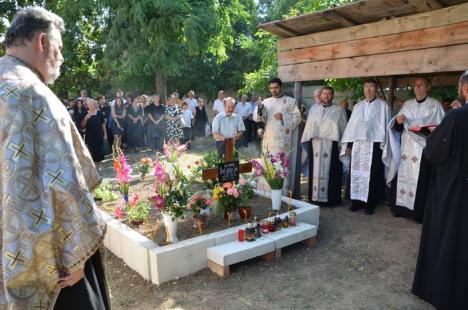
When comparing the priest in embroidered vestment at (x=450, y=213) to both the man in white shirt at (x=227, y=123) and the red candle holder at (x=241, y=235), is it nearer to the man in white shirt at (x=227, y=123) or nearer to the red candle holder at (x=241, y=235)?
the red candle holder at (x=241, y=235)

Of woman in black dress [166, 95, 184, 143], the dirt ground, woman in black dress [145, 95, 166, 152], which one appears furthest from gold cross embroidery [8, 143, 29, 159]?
woman in black dress [145, 95, 166, 152]

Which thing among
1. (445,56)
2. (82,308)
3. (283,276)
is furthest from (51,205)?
(445,56)

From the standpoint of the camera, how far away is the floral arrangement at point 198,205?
482 centimetres

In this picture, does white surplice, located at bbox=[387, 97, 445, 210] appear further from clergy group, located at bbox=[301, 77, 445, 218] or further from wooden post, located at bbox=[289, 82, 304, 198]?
wooden post, located at bbox=[289, 82, 304, 198]

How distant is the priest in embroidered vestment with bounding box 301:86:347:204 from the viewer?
690 cm

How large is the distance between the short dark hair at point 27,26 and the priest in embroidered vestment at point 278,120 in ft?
17.1

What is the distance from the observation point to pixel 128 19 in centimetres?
1429

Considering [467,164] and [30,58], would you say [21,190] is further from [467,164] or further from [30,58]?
[467,164]

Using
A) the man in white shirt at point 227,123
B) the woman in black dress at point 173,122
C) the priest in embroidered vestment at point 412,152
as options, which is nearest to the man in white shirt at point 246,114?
the woman in black dress at point 173,122

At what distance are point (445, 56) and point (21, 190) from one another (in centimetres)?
476

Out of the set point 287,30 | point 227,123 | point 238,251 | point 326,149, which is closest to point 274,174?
point 238,251

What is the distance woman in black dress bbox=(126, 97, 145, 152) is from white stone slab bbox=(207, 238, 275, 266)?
358 inches

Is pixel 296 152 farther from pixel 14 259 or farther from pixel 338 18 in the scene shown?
pixel 14 259

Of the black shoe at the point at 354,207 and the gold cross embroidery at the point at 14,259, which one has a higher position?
the gold cross embroidery at the point at 14,259
